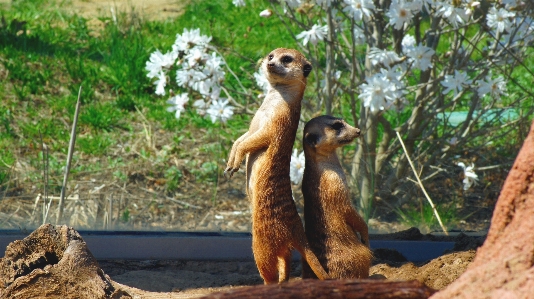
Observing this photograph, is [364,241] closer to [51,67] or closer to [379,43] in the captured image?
[379,43]

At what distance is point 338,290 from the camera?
1972 millimetres

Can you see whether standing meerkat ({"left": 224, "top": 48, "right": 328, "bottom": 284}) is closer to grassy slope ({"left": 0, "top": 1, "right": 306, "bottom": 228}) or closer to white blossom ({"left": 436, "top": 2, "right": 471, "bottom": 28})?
white blossom ({"left": 436, "top": 2, "right": 471, "bottom": 28})

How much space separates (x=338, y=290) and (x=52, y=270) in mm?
1424

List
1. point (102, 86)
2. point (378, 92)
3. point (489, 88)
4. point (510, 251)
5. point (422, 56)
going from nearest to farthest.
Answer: point (510, 251), point (378, 92), point (422, 56), point (489, 88), point (102, 86)

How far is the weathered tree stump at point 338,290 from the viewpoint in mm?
1900

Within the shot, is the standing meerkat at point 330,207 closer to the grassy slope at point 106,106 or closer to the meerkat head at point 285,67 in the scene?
the meerkat head at point 285,67

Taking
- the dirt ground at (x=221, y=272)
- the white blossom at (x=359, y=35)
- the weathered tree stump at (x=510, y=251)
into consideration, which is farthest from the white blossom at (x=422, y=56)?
the weathered tree stump at (x=510, y=251)

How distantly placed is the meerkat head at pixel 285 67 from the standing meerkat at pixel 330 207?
202 mm

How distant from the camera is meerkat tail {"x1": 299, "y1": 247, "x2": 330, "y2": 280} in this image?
114 inches

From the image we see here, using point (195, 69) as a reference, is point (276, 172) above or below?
below

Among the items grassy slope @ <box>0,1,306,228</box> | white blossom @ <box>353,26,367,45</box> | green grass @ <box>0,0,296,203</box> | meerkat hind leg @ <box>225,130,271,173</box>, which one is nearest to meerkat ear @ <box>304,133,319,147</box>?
meerkat hind leg @ <box>225,130,271,173</box>

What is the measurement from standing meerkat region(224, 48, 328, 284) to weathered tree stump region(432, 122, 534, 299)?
3.45 ft

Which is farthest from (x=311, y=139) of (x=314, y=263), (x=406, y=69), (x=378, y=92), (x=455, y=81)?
(x=406, y=69)

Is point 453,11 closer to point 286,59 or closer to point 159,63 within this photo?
point 286,59
